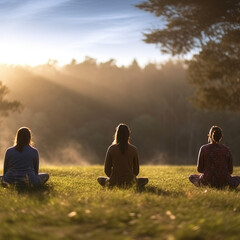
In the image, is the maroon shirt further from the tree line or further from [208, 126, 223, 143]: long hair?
the tree line

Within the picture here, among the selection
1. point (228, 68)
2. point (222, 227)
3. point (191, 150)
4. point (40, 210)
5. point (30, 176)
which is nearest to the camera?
point (222, 227)

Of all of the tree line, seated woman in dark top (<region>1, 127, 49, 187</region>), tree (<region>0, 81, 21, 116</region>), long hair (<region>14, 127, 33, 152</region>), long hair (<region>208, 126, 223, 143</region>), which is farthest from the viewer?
the tree line

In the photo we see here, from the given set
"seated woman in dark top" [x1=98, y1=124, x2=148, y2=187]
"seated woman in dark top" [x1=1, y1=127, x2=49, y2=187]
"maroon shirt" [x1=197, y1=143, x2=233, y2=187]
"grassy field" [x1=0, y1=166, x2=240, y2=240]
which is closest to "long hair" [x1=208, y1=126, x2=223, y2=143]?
"maroon shirt" [x1=197, y1=143, x2=233, y2=187]

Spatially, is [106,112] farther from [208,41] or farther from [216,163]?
[216,163]

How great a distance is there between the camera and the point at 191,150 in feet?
233

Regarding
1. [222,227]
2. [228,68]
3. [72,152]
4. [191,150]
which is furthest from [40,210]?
[72,152]

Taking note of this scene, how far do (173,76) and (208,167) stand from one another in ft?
261

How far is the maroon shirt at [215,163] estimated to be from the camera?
363 inches

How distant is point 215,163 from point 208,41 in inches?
501

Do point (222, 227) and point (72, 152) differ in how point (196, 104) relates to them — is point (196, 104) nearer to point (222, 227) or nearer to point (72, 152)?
point (222, 227)

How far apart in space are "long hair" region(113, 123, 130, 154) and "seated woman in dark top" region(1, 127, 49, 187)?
75.2 inches

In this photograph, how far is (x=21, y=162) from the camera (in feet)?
29.4

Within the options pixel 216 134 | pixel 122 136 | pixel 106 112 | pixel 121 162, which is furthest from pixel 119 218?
pixel 106 112

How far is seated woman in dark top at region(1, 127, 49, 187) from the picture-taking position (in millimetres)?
8914
